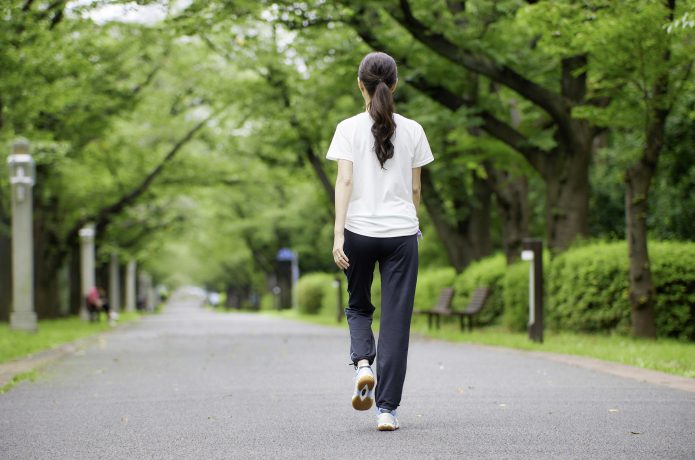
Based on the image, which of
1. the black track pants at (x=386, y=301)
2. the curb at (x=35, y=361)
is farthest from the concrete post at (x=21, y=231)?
the black track pants at (x=386, y=301)

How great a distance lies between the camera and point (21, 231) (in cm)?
1897

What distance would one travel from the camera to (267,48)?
26078 millimetres

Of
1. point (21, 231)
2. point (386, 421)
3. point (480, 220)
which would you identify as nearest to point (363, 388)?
point (386, 421)

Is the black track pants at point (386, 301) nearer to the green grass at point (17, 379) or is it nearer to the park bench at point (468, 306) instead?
the green grass at point (17, 379)

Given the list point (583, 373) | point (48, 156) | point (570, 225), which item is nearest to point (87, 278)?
point (48, 156)

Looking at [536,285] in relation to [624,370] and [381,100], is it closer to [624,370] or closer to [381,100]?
[624,370]

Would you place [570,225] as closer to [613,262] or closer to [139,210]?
[613,262]

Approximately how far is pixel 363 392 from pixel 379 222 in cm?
91

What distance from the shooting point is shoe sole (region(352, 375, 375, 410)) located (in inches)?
210

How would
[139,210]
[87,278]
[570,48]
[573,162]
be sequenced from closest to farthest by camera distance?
[570,48] → [573,162] → [87,278] → [139,210]

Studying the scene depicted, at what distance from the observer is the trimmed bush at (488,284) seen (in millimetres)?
20109

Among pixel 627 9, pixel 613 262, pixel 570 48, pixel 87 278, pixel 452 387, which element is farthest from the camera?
pixel 87 278

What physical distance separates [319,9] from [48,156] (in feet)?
32.5

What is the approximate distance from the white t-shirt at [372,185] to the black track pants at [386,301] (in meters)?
0.07
